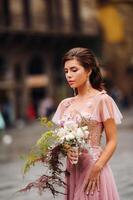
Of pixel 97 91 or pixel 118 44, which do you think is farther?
pixel 118 44

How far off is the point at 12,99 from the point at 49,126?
102 ft

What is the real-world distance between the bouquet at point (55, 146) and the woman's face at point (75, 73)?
0.27 metres

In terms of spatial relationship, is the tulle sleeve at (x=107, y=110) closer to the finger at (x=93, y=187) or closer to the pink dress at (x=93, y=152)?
the pink dress at (x=93, y=152)

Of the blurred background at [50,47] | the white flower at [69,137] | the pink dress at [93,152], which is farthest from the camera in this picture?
the blurred background at [50,47]

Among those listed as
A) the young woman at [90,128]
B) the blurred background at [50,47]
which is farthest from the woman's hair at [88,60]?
the blurred background at [50,47]

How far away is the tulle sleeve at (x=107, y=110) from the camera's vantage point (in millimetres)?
4320

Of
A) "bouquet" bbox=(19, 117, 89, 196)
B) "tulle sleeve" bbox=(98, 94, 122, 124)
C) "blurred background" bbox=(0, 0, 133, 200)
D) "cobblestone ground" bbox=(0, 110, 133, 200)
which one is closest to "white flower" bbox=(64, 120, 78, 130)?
"bouquet" bbox=(19, 117, 89, 196)

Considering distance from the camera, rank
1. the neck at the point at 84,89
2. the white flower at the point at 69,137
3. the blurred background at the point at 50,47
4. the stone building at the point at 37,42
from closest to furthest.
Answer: the white flower at the point at 69,137 → the neck at the point at 84,89 → the blurred background at the point at 50,47 → the stone building at the point at 37,42

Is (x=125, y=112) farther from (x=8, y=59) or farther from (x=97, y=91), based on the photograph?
(x=97, y=91)

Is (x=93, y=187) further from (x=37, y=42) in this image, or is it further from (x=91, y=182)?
(x=37, y=42)

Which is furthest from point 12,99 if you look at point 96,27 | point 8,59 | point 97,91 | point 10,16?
point 97,91

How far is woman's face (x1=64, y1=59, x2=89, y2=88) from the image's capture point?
14.3ft

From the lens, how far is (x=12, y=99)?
115 ft

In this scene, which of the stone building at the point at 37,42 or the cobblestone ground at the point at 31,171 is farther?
the stone building at the point at 37,42
